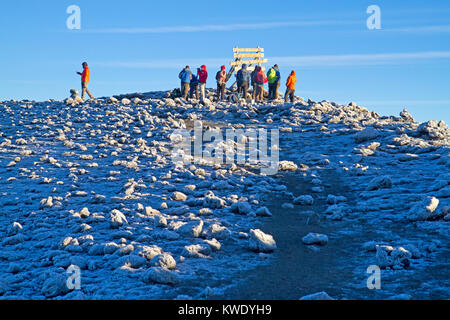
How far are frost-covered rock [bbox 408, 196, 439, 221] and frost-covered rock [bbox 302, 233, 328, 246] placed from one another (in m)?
1.82

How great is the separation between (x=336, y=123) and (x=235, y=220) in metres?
11.0

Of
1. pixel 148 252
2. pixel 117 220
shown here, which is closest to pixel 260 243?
pixel 148 252

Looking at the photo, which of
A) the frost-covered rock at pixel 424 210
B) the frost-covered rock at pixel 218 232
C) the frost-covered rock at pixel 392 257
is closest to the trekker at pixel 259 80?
the frost-covered rock at pixel 424 210

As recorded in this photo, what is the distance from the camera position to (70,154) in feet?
42.3

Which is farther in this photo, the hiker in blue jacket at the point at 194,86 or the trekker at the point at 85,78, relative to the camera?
the hiker in blue jacket at the point at 194,86

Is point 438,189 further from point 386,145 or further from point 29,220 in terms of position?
point 29,220

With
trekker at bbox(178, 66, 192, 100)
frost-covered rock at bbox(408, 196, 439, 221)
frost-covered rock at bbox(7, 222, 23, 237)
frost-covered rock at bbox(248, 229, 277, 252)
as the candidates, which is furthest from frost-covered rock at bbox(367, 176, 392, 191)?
trekker at bbox(178, 66, 192, 100)

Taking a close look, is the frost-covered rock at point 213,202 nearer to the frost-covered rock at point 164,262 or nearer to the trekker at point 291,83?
the frost-covered rock at point 164,262

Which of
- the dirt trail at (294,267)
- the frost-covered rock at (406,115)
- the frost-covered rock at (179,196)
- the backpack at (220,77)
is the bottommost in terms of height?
the dirt trail at (294,267)

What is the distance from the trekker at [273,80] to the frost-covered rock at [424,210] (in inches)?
755

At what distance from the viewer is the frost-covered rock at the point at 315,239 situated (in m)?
5.97

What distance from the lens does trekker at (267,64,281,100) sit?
995 inches

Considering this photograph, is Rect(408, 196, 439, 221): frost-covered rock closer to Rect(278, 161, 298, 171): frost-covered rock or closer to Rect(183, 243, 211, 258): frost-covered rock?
Rect(183, 243, 211, 258): frost-covered rock
